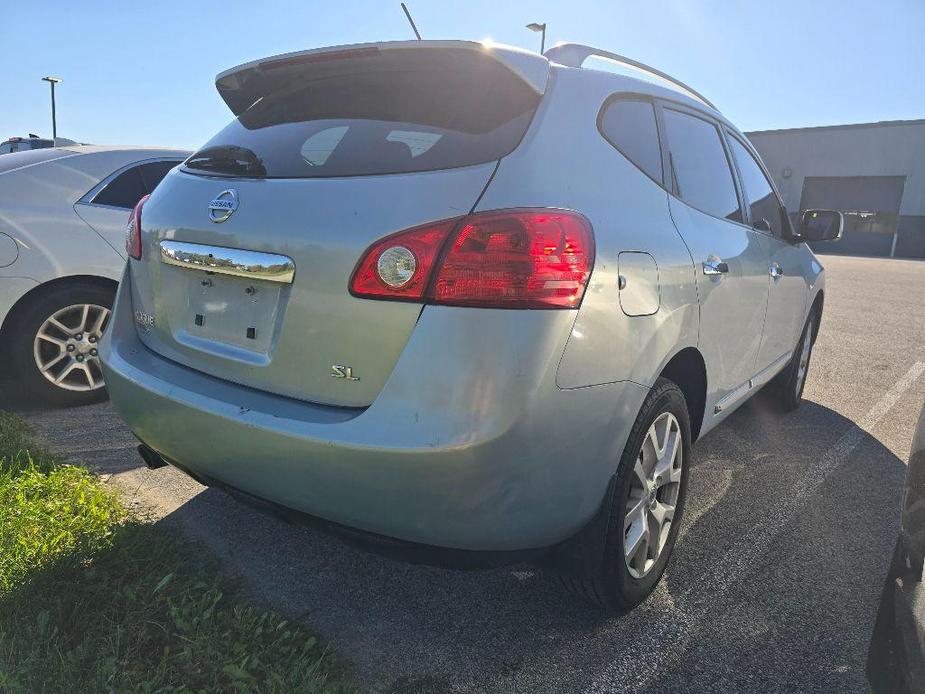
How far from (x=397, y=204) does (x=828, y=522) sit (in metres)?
2.44

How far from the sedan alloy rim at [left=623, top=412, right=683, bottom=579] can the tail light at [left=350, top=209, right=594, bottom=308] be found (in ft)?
2.39

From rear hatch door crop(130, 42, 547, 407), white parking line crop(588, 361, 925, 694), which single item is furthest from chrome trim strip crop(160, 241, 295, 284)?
white parking line crop(588, 361, 925, 694)

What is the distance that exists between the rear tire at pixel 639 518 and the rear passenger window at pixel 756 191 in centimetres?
163

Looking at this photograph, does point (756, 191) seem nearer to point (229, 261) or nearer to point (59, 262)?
point (229, 261)

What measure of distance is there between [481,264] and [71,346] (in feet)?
11.0

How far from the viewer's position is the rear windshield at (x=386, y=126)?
1827 millimetres

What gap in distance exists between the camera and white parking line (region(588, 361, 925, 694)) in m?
1.97

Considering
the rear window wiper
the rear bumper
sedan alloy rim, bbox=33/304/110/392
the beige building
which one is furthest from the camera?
the beige building

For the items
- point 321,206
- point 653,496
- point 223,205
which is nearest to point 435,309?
point 321,206

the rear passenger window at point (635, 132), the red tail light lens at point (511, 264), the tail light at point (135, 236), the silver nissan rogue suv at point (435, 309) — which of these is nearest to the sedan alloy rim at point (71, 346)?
the tail light at point (135, 236)

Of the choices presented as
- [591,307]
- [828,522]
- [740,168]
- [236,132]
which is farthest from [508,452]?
[740,168]

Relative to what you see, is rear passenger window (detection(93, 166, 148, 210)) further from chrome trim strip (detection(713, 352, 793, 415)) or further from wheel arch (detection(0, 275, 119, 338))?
chrome trim strip (detection(713, 352, 793, 415))

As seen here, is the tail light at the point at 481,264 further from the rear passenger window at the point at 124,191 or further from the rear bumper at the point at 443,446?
the rear passenger window at the point at 124,191

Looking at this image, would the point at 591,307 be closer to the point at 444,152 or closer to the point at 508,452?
the point at 508,452
